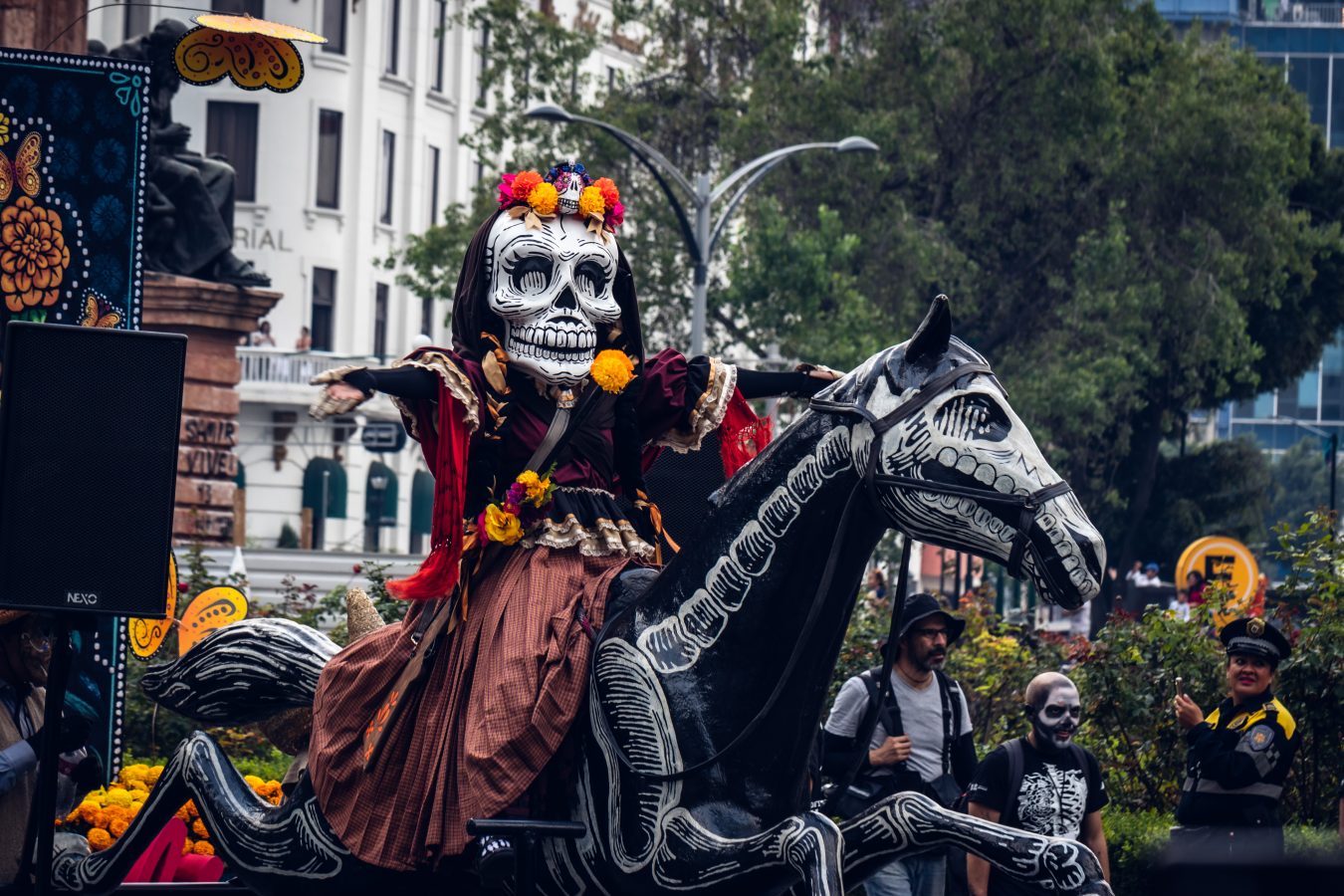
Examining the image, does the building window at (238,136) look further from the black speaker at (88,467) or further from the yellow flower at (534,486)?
the yellow flower at (534,486)

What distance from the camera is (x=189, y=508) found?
2536cm

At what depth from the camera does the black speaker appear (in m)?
7.63

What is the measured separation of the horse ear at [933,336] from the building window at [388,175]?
54385 millimetres

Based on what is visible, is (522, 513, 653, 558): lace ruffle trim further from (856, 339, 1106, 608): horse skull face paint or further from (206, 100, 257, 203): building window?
(206, 100, 257, 203): building window

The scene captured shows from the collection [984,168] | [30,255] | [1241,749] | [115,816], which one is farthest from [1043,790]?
[984,168]

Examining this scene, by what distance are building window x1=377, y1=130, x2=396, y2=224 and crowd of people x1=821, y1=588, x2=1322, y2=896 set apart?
51.5m

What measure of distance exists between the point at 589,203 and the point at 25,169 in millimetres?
4475

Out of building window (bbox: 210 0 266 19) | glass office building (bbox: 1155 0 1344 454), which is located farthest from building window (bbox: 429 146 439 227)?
glass office building (bbox: 1155 0 1344 454)

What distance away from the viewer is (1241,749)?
8.96 meters

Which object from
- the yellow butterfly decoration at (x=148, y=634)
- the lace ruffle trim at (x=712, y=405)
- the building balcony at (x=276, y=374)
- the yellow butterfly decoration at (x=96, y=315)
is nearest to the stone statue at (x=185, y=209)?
the yellow butterfly decoration at (x=96, y=315)

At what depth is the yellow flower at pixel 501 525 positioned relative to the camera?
735cm

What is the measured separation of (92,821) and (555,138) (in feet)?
96.6

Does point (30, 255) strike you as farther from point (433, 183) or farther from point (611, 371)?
point (433, 183)

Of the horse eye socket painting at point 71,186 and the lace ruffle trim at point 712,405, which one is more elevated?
the horse eye socket painting at point 71,186
